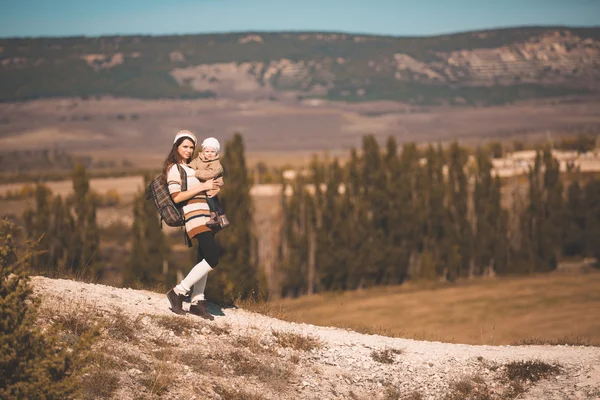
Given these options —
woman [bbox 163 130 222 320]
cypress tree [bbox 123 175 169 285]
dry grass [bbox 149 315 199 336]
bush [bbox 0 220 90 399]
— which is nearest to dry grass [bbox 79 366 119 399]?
bush [bbox 0 220 90 399]

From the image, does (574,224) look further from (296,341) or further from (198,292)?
(198,292)

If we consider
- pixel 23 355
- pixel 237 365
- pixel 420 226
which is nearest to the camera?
pixel 23 355

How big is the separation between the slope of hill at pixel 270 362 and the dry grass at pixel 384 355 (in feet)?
0.06

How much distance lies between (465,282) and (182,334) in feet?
214

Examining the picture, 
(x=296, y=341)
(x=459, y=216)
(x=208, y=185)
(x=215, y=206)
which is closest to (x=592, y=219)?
→ (x=459, y=216)

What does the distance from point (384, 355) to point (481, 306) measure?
172 ft

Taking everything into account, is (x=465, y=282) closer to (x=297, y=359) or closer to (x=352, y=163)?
(x=352, y=163)

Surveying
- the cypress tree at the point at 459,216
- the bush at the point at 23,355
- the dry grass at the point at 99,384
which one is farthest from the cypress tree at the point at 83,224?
the bush at the point at 23,355

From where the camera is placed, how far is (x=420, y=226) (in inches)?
3093

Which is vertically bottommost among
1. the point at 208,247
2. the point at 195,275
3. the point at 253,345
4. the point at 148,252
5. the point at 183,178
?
the point at 148,252

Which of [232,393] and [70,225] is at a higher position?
[232,393]

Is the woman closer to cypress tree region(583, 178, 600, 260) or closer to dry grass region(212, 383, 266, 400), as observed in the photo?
dry grass region(212, 383, 266, 400)

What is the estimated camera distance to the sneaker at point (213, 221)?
12.3 meters

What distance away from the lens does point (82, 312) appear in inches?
467
